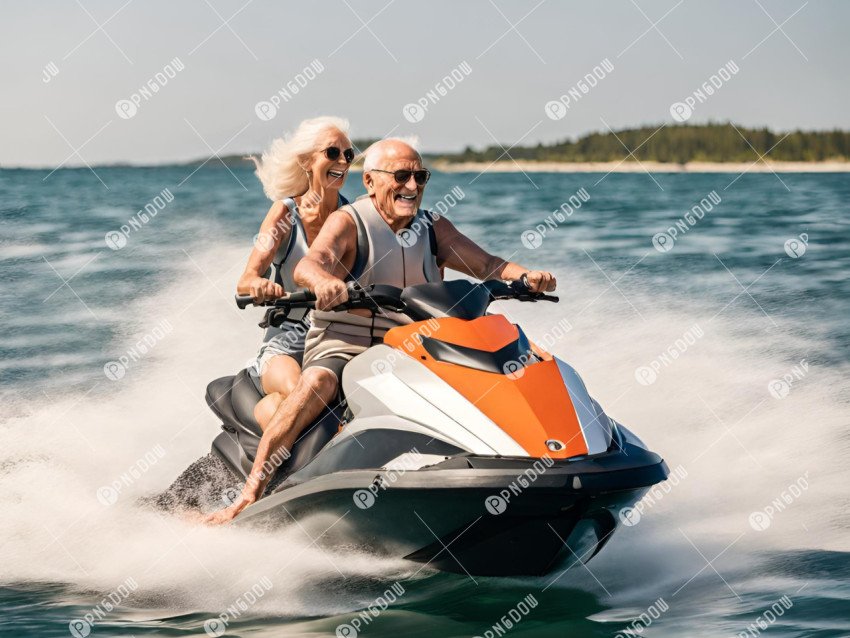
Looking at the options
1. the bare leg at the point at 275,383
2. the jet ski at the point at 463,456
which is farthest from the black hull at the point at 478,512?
the bare leg at the point at 275,383

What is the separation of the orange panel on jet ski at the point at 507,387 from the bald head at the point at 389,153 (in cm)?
70

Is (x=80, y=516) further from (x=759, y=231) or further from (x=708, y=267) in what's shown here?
(x=759, y=231)

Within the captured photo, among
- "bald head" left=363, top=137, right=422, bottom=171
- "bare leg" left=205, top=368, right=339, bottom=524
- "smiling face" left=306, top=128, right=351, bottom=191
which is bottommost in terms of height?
"bare leg" left=205, top=368, right=339, bottom=524

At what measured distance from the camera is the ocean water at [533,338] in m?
4.54

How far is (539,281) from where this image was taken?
189 inches

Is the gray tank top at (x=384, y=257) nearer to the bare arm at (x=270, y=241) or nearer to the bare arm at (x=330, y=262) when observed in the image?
the bare arm at (x=330, y=262)

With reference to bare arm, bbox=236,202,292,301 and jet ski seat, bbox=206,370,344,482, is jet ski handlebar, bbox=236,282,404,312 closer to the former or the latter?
jet ski seat, bbox=206,370,344,482

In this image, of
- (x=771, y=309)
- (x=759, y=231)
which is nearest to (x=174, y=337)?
(x=771, y=309)

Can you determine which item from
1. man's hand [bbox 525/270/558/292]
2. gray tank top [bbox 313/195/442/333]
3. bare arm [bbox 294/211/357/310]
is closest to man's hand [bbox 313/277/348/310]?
bare arm [bbox 294/211/357/310]

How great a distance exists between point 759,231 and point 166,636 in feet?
40.4

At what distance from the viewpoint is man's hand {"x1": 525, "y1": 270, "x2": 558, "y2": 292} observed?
4.79 m

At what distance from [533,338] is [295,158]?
3.97 metres

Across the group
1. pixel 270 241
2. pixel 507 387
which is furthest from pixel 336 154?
pixel 507 387

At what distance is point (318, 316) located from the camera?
15.9 ft
